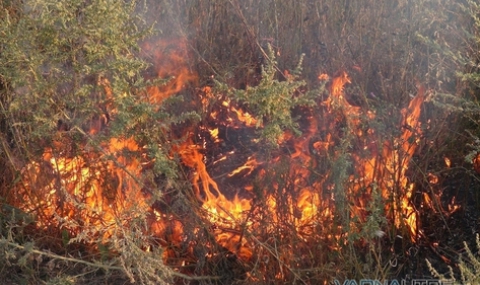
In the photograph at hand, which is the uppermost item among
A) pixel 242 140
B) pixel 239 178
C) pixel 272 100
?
pixel 272 100

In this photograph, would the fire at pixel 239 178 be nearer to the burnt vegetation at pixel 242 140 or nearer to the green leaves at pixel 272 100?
the burnt vegetation at pixel 242 140

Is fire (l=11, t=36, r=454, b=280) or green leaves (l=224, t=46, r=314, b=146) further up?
green leaves (l=224, t=46, r=314, b=146)

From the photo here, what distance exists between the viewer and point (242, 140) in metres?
3.28

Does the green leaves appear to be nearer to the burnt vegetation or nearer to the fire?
the burnt vegetation

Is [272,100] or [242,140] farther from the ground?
[272,100]

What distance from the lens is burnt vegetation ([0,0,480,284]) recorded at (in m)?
2.86

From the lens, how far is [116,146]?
10.3 feet

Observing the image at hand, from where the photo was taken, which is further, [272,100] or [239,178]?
[239,178]

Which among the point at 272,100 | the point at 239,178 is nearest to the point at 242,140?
the point at 239,178

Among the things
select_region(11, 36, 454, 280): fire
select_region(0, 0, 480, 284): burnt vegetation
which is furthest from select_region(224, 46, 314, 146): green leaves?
select_region(11, 36, 454, 280): fire

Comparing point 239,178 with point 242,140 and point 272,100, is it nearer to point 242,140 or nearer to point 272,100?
point 242,140

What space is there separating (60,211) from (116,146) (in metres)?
0.45

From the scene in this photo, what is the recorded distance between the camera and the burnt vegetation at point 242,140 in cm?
286

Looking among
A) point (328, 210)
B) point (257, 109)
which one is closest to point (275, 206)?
point (328, 210)
